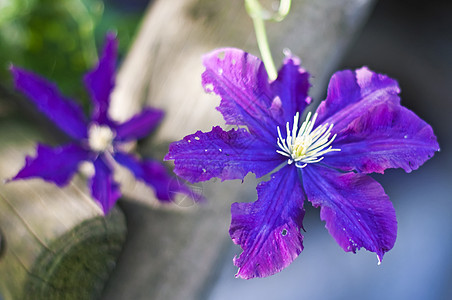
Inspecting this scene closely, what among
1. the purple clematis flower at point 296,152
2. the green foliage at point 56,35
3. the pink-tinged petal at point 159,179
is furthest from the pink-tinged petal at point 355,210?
the green foliage at point 56,35

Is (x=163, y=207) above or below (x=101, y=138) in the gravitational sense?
below

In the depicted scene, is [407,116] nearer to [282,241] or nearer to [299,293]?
[282,241]

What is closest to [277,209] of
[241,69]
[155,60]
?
[241,69]

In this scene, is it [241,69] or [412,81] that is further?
[412,81]

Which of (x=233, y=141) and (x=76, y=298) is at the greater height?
(x=233, y=141)

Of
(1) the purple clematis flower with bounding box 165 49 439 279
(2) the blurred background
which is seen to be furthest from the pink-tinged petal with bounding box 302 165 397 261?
(2) the blurred background

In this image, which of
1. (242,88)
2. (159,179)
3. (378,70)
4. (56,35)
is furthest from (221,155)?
(378,70)

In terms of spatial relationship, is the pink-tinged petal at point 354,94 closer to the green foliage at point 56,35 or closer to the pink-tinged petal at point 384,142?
the pink-tinged petal at point 384,142

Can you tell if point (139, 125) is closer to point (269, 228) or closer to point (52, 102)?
point (52, 102)
